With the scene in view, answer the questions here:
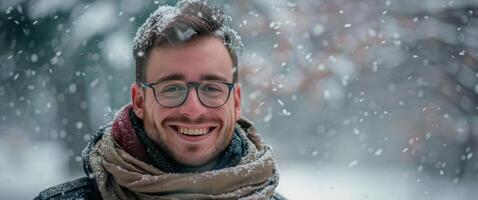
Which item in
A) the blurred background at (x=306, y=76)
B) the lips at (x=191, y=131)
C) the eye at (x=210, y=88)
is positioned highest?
the blurred background at (x=306, y=76)

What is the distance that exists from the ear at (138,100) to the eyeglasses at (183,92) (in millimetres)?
96

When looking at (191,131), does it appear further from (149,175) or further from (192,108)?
(149,175)

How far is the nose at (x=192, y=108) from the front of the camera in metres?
2.30

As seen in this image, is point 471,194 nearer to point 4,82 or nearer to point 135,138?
point 4,82

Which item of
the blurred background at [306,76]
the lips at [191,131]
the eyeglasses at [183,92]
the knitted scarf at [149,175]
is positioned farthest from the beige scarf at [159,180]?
the blurred background at [306,76]

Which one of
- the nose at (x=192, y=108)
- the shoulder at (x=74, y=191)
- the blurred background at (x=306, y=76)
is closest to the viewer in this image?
the nose at (x=192, y=108)

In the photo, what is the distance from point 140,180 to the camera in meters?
2.34

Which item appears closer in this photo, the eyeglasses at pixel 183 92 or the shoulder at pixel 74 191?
the eyeglasses at pixel 183 92

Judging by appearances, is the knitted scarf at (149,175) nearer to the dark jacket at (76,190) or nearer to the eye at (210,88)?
the dark jacket at (76,190)

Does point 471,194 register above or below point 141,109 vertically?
above

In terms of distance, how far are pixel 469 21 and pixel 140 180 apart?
6936 millimetres

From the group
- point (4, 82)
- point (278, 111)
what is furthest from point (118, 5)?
point (278, 111)

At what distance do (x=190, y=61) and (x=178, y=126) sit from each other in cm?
23

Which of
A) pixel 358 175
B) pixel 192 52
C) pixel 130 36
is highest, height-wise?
pixel 130 36
